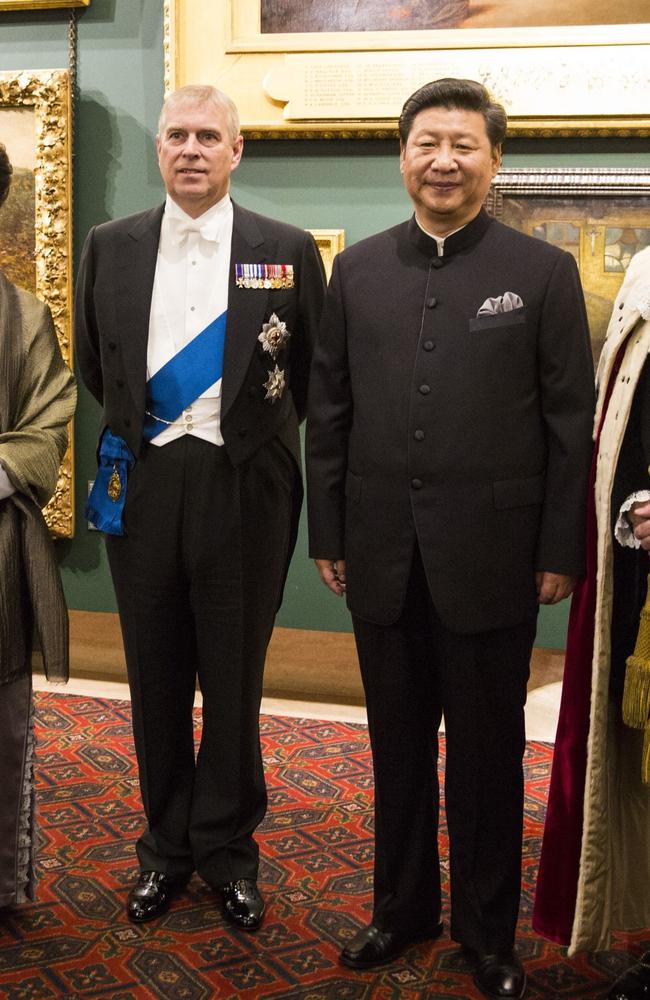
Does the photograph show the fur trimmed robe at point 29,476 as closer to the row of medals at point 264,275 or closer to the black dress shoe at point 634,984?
the row of medals at point 264,275

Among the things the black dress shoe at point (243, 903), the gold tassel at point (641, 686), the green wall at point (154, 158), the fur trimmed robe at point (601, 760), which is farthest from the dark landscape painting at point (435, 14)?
the black dress shoe at point (243, 903)

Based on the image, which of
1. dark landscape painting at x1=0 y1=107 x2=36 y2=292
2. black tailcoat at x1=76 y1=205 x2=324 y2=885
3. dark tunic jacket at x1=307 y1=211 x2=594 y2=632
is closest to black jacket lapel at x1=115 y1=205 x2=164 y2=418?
black tailcoat at x1=76 y1=205 x2=324 y2=885

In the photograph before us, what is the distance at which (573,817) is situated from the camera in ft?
8.09

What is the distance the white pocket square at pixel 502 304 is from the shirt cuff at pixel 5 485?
1.17 metres

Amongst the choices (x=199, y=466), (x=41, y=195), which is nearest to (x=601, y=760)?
(x=199, y=466)

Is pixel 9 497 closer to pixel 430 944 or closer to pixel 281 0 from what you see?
pixel 430 944

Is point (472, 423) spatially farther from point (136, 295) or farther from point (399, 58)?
point (399, 58)

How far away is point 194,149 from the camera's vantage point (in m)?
2.65

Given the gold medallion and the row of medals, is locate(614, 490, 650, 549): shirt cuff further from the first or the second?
the gold medallion

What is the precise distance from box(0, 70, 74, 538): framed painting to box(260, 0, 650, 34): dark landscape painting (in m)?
0.95

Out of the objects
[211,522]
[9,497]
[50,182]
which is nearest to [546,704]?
[211,522]

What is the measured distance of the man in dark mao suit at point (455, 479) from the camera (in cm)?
233

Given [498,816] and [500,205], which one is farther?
[500,205]

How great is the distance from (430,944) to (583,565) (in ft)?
3.42
